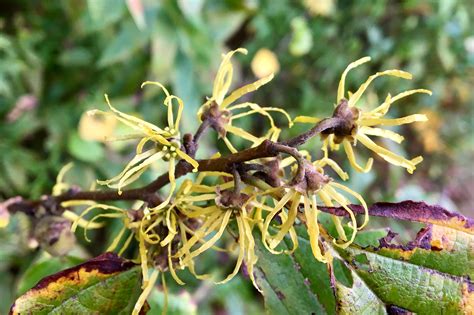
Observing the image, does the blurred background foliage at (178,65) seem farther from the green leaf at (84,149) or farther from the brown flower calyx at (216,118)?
the brown flower calyx at (216,118)

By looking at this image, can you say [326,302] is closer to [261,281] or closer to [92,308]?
[261,281]

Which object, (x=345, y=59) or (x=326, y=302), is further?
(x=345, y=59)

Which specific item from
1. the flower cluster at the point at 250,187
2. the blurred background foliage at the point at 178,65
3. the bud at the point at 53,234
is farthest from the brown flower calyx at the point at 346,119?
the blurred background foliage at the point at 178,65

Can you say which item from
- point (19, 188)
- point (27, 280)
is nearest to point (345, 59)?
point (19, 188)

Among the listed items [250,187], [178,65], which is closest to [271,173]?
[250,187]

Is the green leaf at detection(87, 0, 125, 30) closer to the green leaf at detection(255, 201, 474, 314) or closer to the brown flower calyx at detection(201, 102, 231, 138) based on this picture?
the brown flower calyx at detection(201, 102, 231, 138)

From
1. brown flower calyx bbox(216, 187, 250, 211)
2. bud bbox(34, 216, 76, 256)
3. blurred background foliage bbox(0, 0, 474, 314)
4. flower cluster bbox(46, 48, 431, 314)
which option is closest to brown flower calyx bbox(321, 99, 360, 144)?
flower cluster bbox(46, 48, 431, 314)

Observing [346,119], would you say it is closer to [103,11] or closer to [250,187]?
[250,187]
